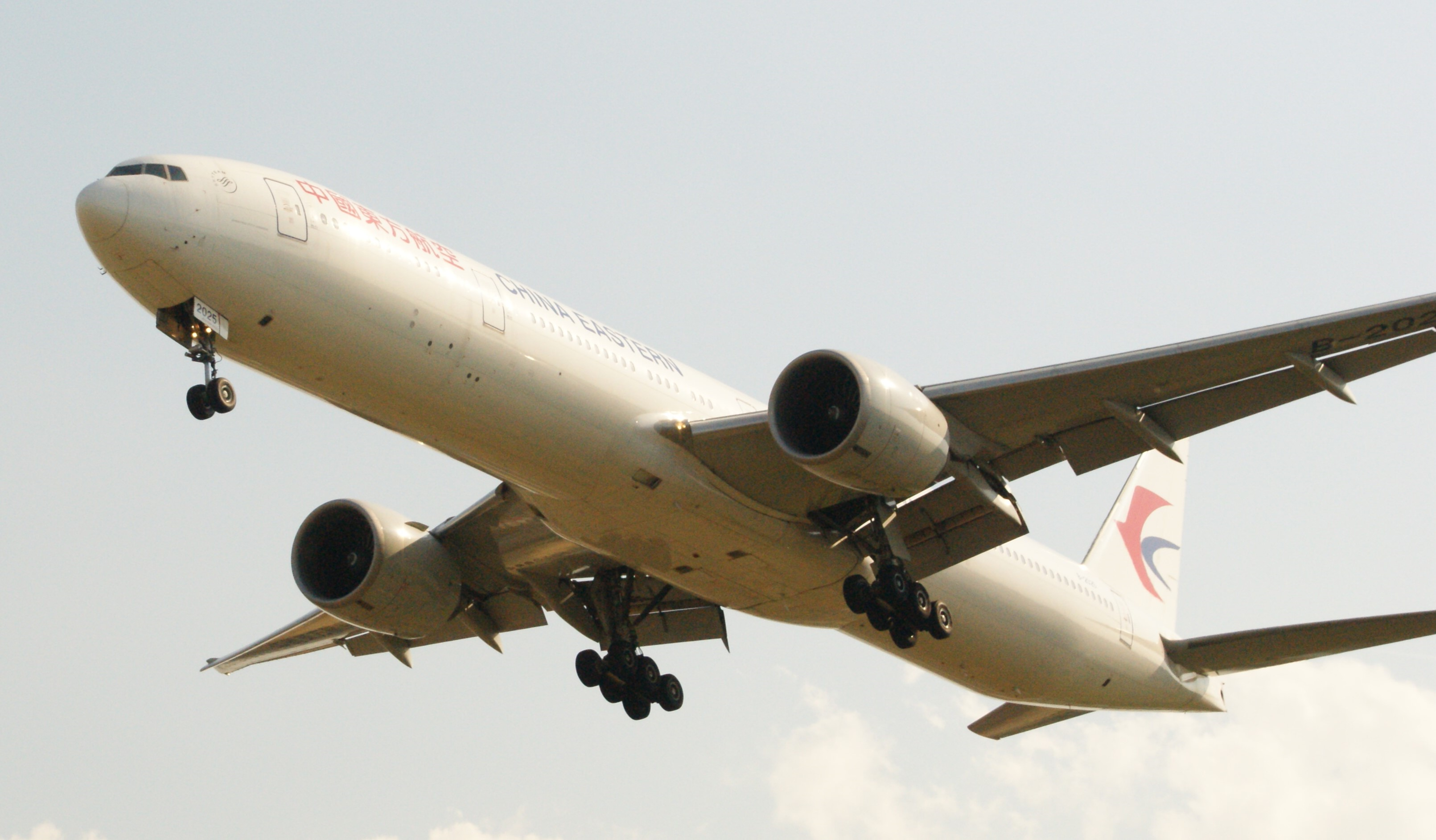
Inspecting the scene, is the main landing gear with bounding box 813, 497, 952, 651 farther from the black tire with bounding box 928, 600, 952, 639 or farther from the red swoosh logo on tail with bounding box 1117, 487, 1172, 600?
the red swoosh logo on tail with bounding box 1117, 487, 1172, 600

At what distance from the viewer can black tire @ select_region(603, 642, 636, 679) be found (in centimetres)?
2188

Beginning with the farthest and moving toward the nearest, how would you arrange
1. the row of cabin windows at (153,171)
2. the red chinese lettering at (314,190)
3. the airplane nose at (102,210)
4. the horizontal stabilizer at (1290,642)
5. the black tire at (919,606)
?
the horizontal stabilizer at (1290,642)
the black tire at (919,606)
the red chinese lettering at (314,190)
the row of cabin windows at (153,171)
the airplane nose at (102,210)

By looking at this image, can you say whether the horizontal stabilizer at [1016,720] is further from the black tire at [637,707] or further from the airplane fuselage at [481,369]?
the black tire at [637,707]

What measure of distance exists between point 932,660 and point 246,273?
12.3 meters

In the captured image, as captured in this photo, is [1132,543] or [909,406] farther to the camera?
[1132,543]

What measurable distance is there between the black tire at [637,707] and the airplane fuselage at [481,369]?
8.18ft

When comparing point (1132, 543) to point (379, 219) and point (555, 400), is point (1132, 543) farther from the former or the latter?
point (379, 219)

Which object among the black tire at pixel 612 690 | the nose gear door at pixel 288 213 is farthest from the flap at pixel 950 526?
the nose gear door at pixel 288 213

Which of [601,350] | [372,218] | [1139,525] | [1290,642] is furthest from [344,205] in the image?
[1139,525]

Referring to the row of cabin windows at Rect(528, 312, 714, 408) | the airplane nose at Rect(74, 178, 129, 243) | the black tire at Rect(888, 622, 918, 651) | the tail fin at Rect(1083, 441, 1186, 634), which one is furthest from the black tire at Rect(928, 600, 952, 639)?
the airplane nose at Rect(74, 178, 129, 243)

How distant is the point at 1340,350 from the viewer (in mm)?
16844

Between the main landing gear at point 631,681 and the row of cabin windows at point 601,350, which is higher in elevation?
the row of cabin windows at point 601,350

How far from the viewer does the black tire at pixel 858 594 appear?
1911 centimetres

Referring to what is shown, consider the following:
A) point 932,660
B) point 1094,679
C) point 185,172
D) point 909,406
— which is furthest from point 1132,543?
point 185,172
